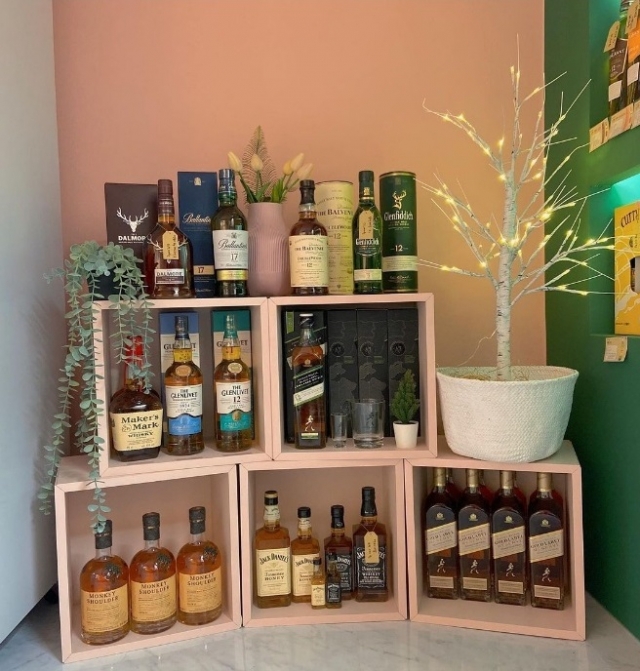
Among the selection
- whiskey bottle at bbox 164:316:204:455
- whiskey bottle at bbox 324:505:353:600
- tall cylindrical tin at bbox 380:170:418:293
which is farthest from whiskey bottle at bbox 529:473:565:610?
whiskey bottle at bbox 164:316:204:455

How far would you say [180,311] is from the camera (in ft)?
4.83

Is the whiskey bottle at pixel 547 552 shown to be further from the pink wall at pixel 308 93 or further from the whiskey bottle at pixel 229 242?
the whiskey bottle at pixel 229 242

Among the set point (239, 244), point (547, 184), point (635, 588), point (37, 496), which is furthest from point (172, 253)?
point (635, 588)

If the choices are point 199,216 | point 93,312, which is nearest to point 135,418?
point 93,312

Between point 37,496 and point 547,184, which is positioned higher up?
point 547,184

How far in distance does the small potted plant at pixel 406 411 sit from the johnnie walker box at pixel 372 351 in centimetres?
6

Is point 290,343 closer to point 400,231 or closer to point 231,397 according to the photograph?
point 231,397

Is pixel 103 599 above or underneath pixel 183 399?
underneath

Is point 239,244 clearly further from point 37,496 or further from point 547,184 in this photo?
point 547,184

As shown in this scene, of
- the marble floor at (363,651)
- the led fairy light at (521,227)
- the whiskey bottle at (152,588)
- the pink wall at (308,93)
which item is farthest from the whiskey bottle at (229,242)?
the marble floor at (363,651)

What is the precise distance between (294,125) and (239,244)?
0.44 metres

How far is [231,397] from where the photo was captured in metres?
1.36

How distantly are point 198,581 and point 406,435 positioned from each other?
53 centimetres

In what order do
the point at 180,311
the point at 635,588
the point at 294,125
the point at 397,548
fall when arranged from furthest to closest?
the point at 294,125, the point at 180,311, the point at 397,548, the point at 635,588
